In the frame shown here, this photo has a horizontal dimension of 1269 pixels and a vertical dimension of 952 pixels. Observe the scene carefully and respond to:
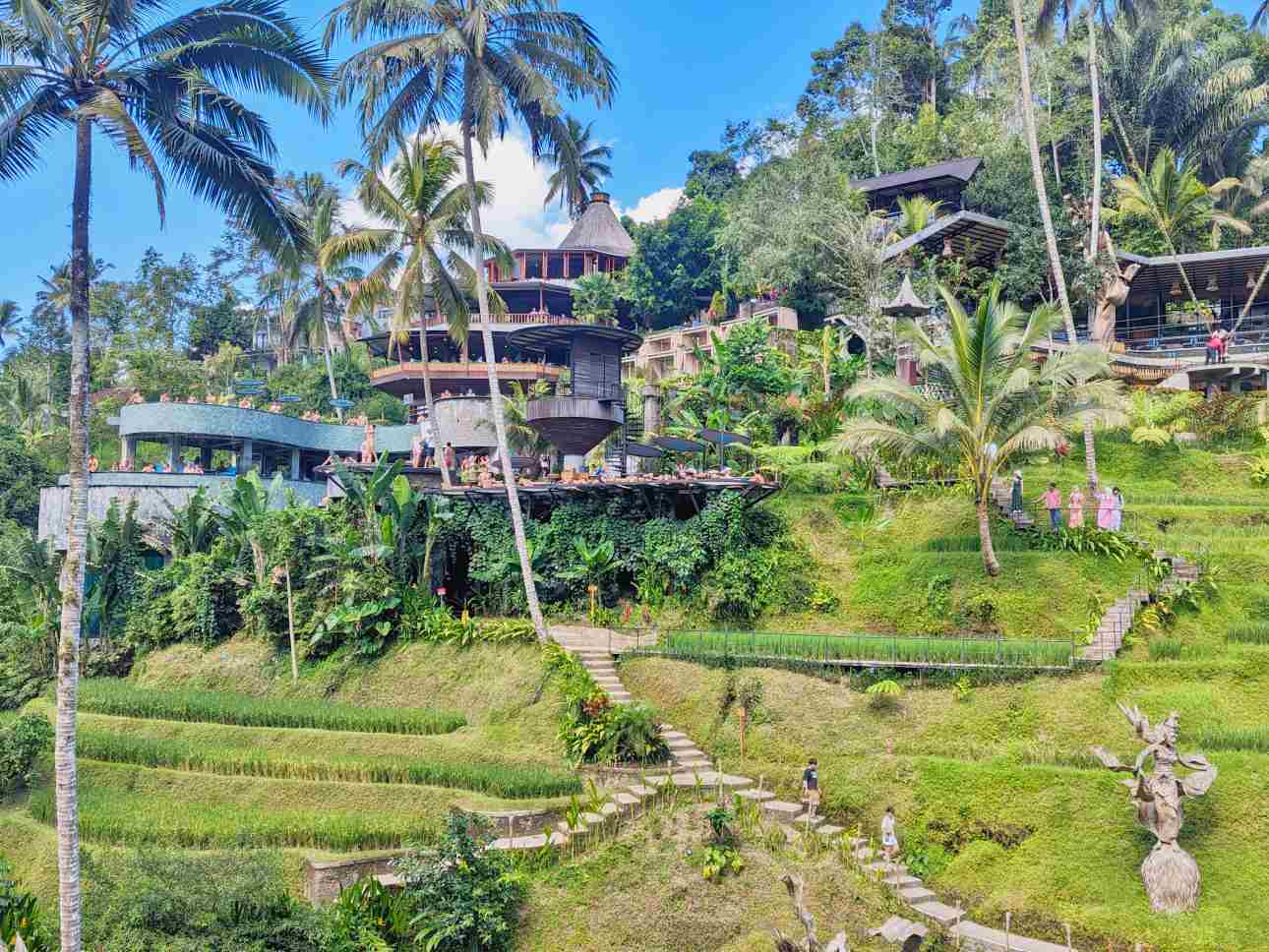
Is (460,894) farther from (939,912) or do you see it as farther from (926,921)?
(939,912)

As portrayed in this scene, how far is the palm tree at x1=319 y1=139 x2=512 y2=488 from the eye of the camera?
31844mm

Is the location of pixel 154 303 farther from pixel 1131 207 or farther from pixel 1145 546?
pixel 1145 546

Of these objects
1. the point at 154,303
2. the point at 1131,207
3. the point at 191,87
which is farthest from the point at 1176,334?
the point at 154,303

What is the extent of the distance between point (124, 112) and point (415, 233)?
18.0 meters

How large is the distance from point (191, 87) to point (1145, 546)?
20859 millimetres

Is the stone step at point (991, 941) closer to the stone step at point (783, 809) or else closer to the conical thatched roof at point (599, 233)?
the stone step at point (783, 809)

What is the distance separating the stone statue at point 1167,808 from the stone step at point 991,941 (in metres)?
1.77

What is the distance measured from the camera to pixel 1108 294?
132 feet

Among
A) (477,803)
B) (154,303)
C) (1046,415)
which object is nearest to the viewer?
(477,803)

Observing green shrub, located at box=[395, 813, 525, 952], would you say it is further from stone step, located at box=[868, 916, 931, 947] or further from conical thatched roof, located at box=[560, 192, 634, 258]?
conical thatched roof, located at box=[560, 192, 634, 258]

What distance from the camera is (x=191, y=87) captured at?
15.5 metres

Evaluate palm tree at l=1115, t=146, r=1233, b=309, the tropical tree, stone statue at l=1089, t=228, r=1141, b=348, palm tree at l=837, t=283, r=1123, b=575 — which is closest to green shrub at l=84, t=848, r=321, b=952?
palm tree at l=837, t=283, r=1123, b=575

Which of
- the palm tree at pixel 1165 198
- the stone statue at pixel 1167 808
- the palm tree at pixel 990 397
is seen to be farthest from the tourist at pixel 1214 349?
the stone statue at pixel 1167 808

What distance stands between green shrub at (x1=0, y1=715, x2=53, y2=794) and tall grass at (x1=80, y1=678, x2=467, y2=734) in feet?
9.90
